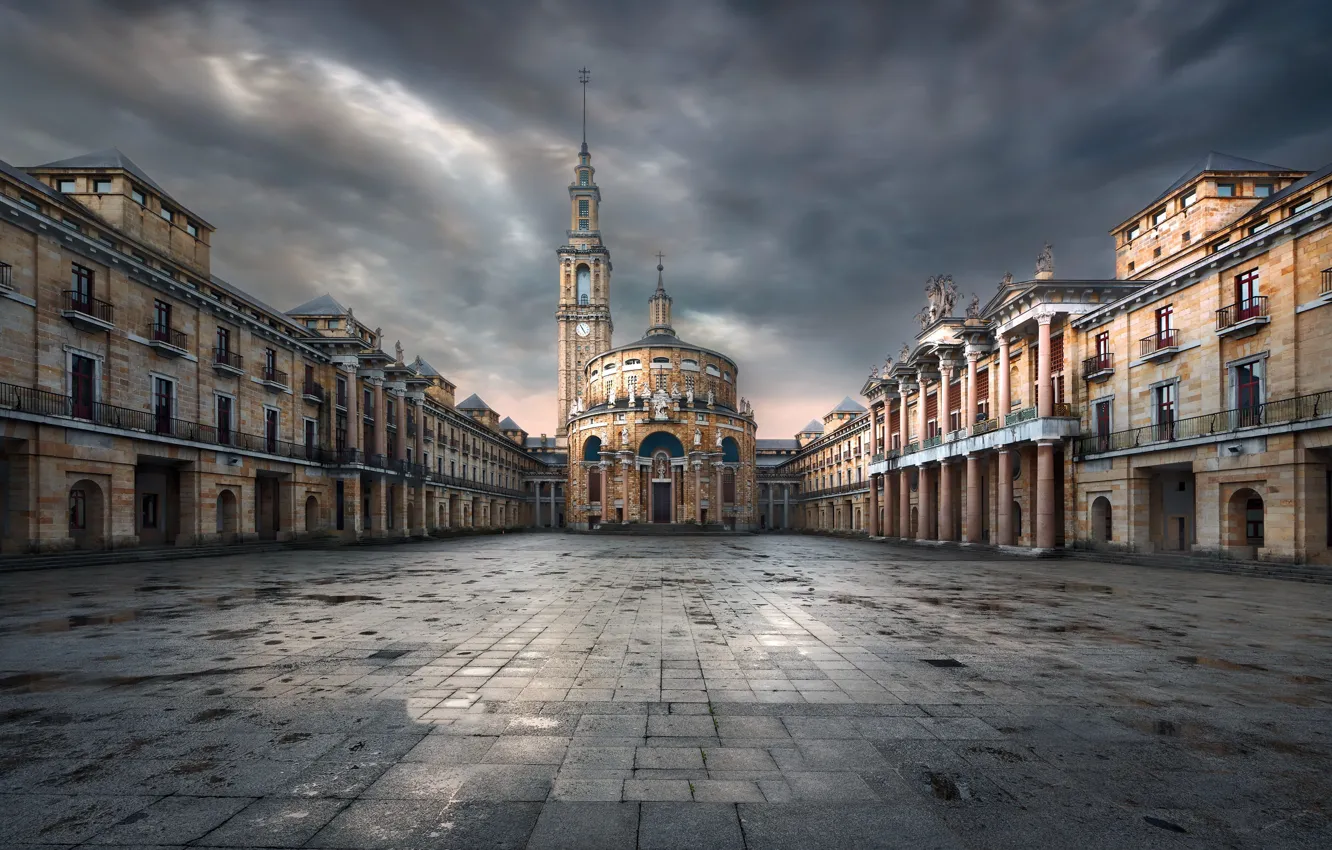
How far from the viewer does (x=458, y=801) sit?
4.07 m

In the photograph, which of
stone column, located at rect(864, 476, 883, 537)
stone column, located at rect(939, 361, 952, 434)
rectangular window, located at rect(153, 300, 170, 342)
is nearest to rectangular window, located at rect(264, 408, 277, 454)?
rectangular window, located at rect(153, 300, 170, 342)

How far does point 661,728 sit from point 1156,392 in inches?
1181

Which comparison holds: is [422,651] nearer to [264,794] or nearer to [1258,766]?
[264,794]

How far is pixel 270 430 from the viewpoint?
118 feet

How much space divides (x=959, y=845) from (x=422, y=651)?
6.83 m

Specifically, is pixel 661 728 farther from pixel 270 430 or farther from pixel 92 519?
pixel 270 430

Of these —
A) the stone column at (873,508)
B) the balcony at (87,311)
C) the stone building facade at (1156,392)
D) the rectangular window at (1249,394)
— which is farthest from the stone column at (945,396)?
the balcony at (87,311)

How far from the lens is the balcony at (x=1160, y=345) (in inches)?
1003

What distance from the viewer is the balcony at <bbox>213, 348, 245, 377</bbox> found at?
3136 centimetres

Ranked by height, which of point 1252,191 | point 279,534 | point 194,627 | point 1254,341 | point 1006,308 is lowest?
point 279,534

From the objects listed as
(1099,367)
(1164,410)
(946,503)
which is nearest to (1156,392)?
(1164,410)

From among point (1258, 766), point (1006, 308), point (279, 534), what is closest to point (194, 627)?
point (1258, 766)

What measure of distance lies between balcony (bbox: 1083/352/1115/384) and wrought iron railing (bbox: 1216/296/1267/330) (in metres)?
5.31

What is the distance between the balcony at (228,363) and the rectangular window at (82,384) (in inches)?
245
